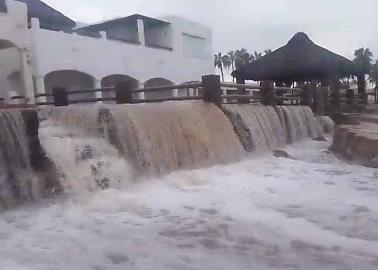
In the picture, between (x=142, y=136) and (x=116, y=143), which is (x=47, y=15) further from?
(x=116, y=143)

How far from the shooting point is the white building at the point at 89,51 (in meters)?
11.4

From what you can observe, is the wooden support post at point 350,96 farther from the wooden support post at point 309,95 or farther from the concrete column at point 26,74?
the concrete column at point 26,74

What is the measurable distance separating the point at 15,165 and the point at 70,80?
11056mm

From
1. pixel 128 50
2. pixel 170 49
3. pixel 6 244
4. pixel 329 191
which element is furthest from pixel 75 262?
pixel 170 49

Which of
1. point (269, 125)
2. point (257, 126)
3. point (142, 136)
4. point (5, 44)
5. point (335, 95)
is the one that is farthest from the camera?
point (335, 95)

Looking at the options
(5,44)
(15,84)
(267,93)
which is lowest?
(267,93)

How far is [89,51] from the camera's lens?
1447 cm

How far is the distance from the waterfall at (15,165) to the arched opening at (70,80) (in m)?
9.72

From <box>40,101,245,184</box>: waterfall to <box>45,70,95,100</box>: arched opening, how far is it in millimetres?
8097

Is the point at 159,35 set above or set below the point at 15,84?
above

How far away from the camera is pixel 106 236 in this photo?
11.1 ft

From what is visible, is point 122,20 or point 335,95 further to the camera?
point 122,20

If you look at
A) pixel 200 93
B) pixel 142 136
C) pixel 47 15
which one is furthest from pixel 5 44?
pixel 142 136

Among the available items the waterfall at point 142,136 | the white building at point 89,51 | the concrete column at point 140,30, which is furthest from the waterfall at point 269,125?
the concrete column at point 140,30
